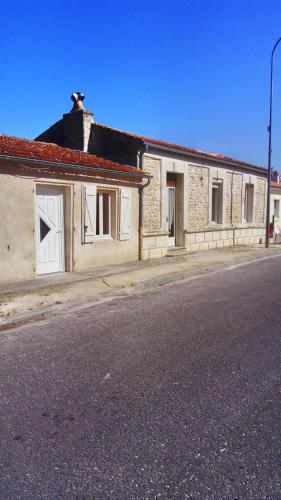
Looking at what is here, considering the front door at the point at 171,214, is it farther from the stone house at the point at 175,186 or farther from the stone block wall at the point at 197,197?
the stone block wall at the point at 197,197

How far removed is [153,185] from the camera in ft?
47.2

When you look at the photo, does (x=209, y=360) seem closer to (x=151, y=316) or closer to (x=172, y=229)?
(x=151, y=316)

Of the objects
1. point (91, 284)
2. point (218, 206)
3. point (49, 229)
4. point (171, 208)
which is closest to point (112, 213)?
point (49, 229)

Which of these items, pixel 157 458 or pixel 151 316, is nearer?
pixel 157 458

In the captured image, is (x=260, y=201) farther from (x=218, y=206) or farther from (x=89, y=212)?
(x=89, y=212)

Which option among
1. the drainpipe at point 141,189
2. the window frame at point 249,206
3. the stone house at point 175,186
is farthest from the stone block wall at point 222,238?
the drainpipe at point 141,189

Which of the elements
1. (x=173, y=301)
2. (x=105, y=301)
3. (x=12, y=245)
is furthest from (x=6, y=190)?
(x=173, y=301)

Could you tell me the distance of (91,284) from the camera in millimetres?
9672

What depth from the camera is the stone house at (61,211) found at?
381 inches

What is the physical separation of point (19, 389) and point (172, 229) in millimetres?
12986

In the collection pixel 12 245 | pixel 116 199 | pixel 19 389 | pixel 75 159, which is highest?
pixel 75 159

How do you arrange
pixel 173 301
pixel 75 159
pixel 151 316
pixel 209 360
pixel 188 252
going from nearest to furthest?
pixel 209 360, pixel 151 316, pixel 173 301, pixel 75 159, pixel 188 252

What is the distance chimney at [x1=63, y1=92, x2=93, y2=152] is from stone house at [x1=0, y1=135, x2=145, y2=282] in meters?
2.85

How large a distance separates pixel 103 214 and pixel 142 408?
9467mm
